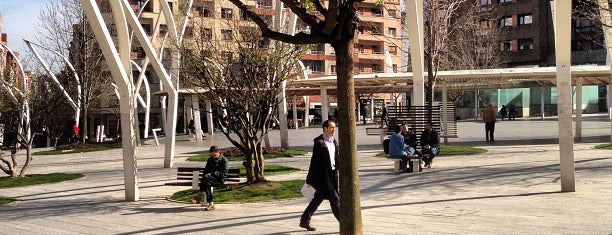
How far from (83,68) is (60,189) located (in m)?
23.5

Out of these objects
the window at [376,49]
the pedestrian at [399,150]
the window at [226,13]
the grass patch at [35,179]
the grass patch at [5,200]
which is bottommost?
the grass patch at [5,200]

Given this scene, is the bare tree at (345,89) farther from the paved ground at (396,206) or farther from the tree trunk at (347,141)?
the paved ground at (396,206)

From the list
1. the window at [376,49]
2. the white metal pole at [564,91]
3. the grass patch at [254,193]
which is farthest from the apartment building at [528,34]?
the white metal pole at [564,91]

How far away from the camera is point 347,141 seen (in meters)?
6.98

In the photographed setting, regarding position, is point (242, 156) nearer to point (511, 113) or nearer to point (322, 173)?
point (322, 173)

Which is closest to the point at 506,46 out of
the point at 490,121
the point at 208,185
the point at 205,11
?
the point at 490,121

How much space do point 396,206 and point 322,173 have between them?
2538mm

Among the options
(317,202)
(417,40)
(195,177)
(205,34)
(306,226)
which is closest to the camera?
(306,226)

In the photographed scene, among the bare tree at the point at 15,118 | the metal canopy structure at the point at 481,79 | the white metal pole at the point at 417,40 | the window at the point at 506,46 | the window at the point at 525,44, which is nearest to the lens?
the bare tree at the point at 15,118

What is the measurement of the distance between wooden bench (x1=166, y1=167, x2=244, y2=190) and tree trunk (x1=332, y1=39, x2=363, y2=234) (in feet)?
21.4

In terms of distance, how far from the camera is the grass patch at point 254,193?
513 inches

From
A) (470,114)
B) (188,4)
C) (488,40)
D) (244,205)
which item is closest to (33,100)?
(188,4)

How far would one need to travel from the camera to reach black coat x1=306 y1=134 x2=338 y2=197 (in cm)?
925

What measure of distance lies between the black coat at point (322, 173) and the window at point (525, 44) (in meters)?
67.4
